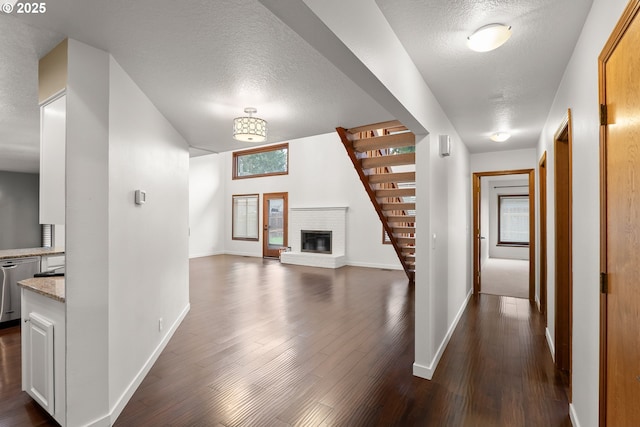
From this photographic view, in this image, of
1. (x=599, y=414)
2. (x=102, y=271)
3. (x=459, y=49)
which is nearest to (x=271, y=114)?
(x=459, y=49)

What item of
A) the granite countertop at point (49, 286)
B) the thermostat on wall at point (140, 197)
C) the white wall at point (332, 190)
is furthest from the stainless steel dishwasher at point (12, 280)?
the white wall at point (332, 190)

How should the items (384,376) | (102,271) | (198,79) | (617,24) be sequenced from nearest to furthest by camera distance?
1. (617,24)
2. (102,271)
3. (198,79)
4. (384,376)

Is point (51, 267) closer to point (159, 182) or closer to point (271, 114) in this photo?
point (159, 182)

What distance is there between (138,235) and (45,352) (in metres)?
0.91

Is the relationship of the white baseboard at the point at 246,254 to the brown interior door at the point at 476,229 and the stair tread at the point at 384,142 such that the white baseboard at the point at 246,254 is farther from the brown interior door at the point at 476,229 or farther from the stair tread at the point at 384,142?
the stair tread at the point at 384,142

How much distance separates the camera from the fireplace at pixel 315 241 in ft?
27.1

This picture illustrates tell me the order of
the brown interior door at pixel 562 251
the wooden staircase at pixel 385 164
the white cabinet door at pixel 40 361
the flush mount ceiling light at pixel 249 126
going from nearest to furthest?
1. the white cabinet door at pixel 40 361
2. the brown interior door at pixel 562 251
3. the flush mount ceiling light at pixel 249 126
4. the wooden staircase at pixel 385 164

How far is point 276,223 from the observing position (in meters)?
9.45

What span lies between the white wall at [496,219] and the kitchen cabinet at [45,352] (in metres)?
10.6

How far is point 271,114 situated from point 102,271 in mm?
2051

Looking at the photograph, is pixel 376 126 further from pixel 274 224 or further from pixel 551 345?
pixel 274 224

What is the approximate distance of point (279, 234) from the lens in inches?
370

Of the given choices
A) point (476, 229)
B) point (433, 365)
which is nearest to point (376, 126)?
point (433, 365)

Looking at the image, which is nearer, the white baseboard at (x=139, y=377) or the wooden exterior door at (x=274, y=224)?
the white baseboard at (x=139, y=377)
